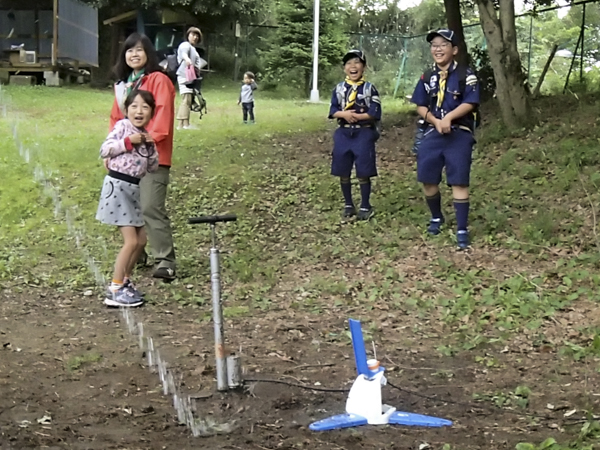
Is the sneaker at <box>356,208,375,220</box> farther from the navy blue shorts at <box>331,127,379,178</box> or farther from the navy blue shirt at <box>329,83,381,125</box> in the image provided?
the navy blue shirt at <box>329,83,381,125</box>

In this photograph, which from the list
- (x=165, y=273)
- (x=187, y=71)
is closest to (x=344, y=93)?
(x=165, y=273)

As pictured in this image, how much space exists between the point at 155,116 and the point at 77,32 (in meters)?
20.1

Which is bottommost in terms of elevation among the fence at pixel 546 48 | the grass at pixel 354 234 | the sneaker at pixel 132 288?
the sneaker at pixel 132 288

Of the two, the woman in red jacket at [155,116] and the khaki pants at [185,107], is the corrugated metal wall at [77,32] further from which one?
the woman in red jacket at [155,116]

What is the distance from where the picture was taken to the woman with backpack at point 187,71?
12586mm

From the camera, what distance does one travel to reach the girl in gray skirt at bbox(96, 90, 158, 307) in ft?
18.1

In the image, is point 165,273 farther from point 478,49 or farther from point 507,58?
point 478,49

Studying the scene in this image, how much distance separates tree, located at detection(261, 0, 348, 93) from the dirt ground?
2025 centimetres

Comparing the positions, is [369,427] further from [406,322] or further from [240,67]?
[240,67]

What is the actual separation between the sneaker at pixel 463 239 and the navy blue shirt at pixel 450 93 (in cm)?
86

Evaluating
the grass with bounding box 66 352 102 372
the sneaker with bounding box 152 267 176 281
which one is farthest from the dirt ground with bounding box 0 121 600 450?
the sneaker with bounding box 152 267 176 281

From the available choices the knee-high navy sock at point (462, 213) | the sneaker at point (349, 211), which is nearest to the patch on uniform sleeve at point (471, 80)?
the knee-high navy sock at point (462, 213)

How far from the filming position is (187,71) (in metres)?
12.8

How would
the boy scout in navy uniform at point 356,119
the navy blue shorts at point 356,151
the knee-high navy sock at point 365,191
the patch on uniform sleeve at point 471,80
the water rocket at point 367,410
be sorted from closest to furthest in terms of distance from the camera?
the water rocket at point 367,410 < the patch on uniform sleeve at point 471,80 < the boy scout in navy uniform at point 356,119 < the navy blue shorts at point 356,151 < the knee-high navy sock at point 365,191
